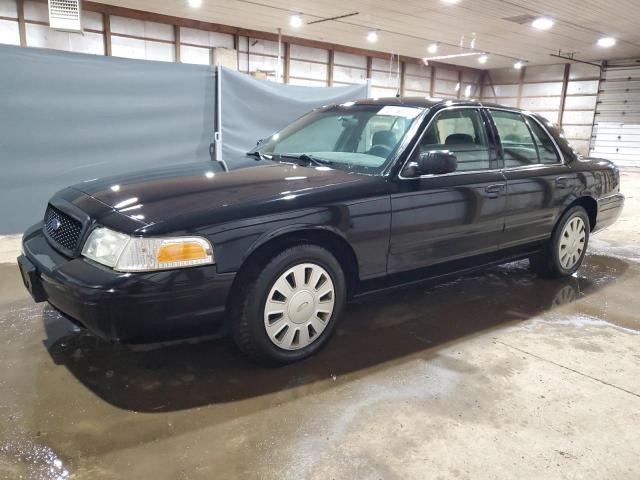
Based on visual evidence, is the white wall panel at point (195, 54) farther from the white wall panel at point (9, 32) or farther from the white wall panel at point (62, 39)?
the white wall panel at point (9, 32)

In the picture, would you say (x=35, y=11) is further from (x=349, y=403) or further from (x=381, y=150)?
(x=349, y=403)

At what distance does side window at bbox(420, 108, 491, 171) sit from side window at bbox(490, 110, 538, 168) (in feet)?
0.65

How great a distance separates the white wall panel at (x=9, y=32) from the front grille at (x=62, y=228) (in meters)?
9.76

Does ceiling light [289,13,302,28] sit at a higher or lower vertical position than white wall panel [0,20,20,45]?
higher

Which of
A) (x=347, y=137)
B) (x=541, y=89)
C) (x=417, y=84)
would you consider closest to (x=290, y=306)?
(x=347, y=137)

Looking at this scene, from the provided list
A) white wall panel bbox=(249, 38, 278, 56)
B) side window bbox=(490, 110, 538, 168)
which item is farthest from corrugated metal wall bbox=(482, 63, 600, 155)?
side window bbox=(490, 110, 538, 168)

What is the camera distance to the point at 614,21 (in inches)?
455

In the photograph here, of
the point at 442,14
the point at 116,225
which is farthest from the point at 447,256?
the point at 442,14

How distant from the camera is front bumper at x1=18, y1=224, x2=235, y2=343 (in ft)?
6.99

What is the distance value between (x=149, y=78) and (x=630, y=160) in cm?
1849

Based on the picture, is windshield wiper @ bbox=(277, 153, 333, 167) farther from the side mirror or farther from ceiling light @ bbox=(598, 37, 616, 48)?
ceiling light @ bbox=(598, 37, 616, 48)

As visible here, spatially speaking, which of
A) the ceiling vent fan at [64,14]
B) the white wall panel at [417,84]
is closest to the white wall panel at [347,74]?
the white wall panel at [417,84]

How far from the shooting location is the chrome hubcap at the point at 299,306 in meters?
2.54

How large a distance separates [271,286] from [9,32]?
10950 millimetres
